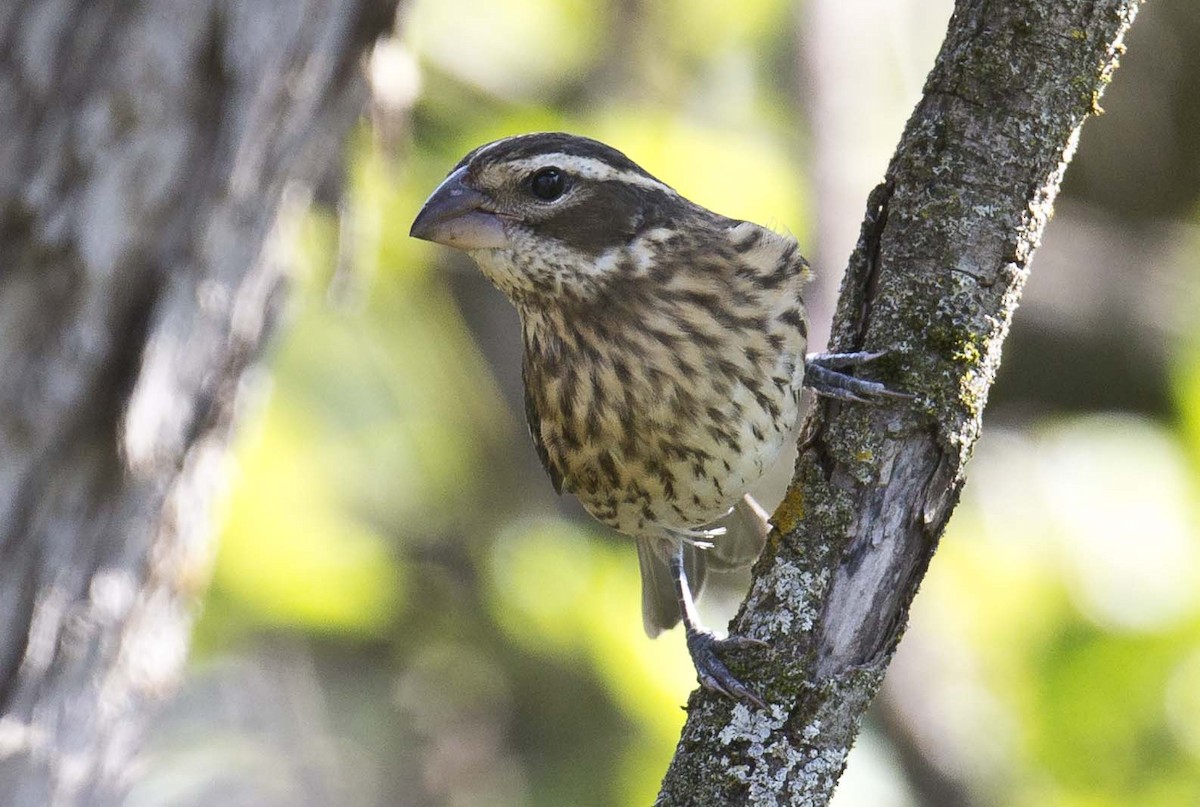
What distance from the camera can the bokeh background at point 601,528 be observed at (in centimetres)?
598

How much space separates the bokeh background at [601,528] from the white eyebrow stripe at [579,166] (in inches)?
30.3

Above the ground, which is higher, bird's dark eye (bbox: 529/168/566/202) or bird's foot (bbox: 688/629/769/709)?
bird's dark eye (bbox: 529/168/566/202)

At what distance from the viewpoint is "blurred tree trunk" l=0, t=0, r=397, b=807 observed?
12.6ft

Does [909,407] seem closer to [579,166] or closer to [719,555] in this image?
[579,166]

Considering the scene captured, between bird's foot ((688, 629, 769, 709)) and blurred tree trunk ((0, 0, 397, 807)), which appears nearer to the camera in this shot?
bird's foot ((688, 629, 769, 709))

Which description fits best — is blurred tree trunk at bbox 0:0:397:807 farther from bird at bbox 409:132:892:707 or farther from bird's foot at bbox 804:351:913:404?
bird's foot at bbox 804:351:913:404

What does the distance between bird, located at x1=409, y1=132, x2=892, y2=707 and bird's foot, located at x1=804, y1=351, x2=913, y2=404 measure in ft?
2.57

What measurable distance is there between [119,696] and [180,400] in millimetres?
825

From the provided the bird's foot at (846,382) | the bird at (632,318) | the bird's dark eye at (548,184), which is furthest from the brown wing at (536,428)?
the bird's foot at (846,382)

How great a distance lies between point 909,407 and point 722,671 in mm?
663

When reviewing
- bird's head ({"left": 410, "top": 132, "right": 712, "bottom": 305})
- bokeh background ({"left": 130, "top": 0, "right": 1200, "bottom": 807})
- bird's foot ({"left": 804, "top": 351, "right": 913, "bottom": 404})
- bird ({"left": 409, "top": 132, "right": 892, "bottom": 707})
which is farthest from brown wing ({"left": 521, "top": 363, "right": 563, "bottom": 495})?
bird's foot ({"left": 804, "top": 351, "right": 913, "bottom": 404})

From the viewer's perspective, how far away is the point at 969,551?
662cm

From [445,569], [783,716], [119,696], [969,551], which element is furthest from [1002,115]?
[445,569]

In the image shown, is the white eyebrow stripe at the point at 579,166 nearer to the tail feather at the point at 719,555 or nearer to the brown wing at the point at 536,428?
the brown wing at the point at 536,428
